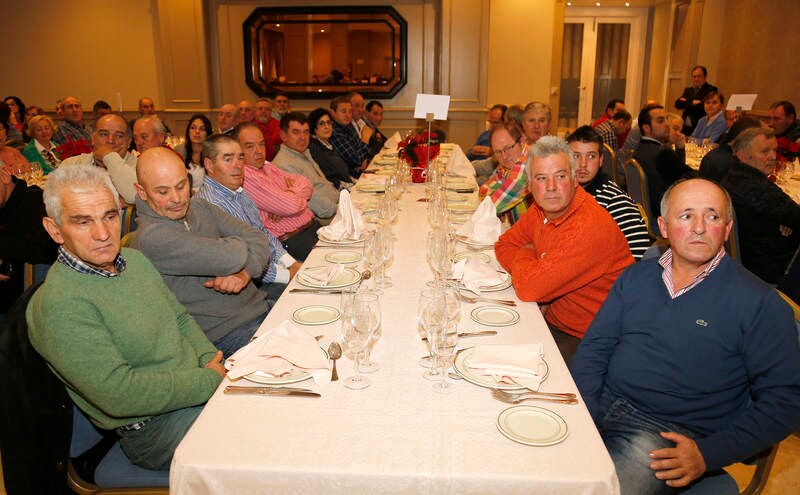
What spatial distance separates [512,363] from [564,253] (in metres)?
0.67

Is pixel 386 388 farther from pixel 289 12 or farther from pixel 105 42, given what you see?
pixel 105 42

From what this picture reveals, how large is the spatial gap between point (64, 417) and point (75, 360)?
0.24m

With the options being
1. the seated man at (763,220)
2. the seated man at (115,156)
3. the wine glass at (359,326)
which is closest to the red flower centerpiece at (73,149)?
the seated man at (115,156)

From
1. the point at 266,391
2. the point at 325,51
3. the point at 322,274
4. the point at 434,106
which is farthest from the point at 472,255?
the point at 325,51

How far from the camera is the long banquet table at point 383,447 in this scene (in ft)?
3.92

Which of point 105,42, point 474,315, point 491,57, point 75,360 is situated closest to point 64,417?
point 75,360

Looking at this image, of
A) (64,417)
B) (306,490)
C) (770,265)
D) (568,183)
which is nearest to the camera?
(306,490)

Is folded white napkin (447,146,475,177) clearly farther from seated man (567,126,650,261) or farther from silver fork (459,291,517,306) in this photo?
silver fork (459,291,517,306)

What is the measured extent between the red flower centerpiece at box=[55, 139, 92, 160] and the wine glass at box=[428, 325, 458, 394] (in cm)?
449

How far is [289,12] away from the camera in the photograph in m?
9.14

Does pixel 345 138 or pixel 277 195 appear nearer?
pixel 277 195

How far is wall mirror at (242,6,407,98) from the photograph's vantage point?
9.13 meters

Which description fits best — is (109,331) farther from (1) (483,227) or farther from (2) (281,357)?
(1) (483,227)

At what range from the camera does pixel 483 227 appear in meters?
2.92
